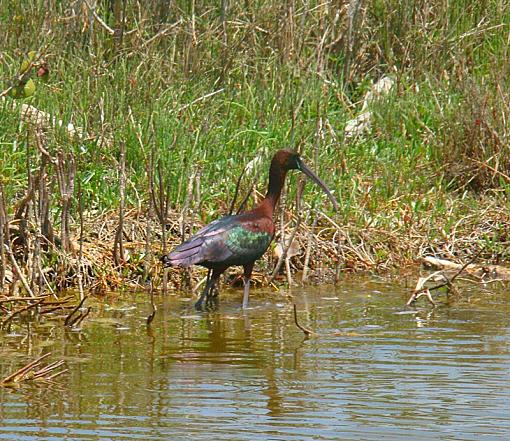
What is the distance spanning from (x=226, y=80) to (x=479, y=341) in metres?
5.07

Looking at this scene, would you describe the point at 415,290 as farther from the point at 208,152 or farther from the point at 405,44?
the point at 405,44

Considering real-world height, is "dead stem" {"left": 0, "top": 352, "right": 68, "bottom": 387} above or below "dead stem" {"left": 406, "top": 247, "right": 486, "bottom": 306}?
below

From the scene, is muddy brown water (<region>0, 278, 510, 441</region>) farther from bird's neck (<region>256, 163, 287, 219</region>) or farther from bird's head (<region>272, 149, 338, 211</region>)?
bird's head (<region>272, 149, 338, 211</region>)

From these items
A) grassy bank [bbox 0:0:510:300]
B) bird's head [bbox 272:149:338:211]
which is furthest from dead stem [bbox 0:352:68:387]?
bird's head [bbox 272:149:338:211]

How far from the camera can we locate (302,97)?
1099 cm

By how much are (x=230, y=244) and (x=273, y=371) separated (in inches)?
70.7

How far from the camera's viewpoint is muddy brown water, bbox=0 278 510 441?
17.9 feet

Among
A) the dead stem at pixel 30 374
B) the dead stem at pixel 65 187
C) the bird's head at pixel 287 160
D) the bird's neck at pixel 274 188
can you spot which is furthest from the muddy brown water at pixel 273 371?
the bird's head at pixel 287 160

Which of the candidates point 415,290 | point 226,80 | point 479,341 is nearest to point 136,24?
point 226,80

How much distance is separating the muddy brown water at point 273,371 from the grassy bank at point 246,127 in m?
0.71

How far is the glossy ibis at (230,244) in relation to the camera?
812cm

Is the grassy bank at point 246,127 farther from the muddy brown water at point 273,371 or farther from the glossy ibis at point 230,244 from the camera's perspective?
the muddy brown water at point 273,371

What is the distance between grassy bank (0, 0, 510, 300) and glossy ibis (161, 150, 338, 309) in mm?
369

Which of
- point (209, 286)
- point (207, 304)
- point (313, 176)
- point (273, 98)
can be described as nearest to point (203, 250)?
point (209, 286)
